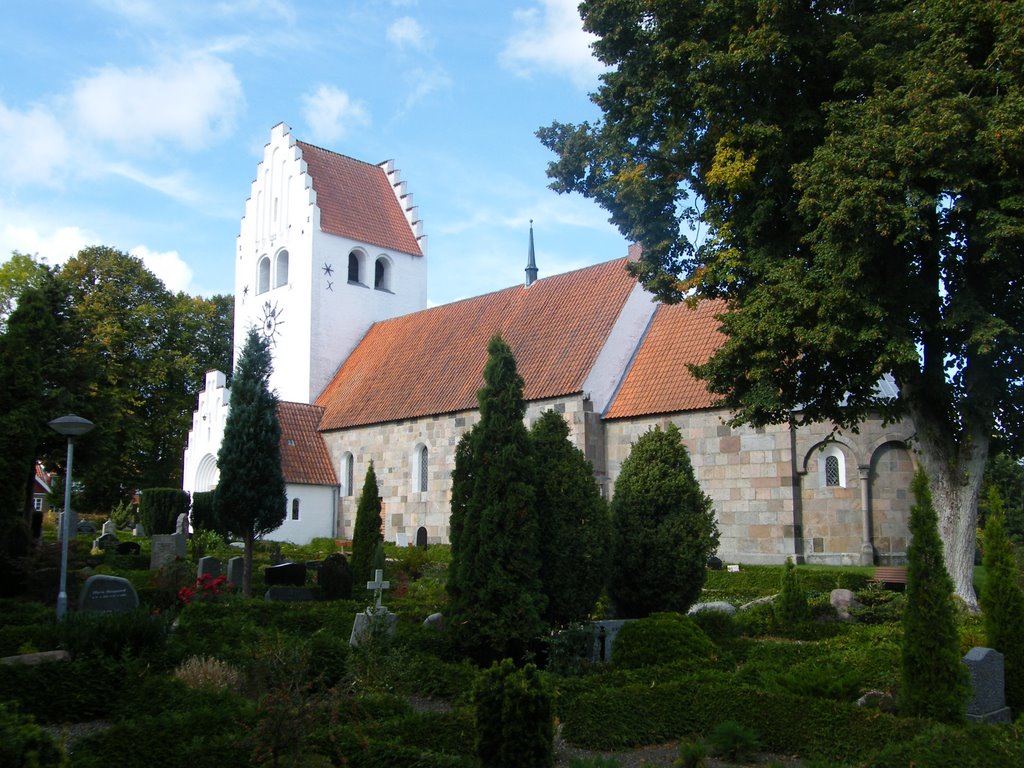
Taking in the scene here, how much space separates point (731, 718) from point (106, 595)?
6630 millimetres

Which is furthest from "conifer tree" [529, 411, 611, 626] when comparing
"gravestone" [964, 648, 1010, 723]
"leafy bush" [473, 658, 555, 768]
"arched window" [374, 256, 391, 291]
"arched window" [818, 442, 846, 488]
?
"arched window" [374, 256, 391, 291]

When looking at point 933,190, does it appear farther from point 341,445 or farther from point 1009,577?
point 341,445

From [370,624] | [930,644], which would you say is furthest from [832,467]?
[930,644]

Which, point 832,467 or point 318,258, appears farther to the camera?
point 318,258

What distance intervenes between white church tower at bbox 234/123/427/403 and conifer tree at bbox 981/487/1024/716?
22592 millimetres

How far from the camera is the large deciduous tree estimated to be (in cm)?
1010

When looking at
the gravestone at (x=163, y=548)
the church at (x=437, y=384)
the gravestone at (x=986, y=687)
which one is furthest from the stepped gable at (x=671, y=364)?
the gravestone at (x=986, y=687)

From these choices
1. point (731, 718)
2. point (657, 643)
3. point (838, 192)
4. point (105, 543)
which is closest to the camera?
point (731, 718)

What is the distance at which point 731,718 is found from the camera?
635 centimetres

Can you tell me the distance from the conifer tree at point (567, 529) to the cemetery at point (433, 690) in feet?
1.37

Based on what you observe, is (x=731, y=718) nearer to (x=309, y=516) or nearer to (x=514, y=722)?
(x=514, y=722)

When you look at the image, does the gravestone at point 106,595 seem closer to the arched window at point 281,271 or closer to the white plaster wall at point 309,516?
the white plaster wall at point 309,516

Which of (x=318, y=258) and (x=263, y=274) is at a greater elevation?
(x=263, y=274)

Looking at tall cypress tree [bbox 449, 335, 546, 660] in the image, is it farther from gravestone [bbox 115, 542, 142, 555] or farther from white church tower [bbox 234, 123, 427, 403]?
white church tower [bbox 234, 123, 427, 403]
